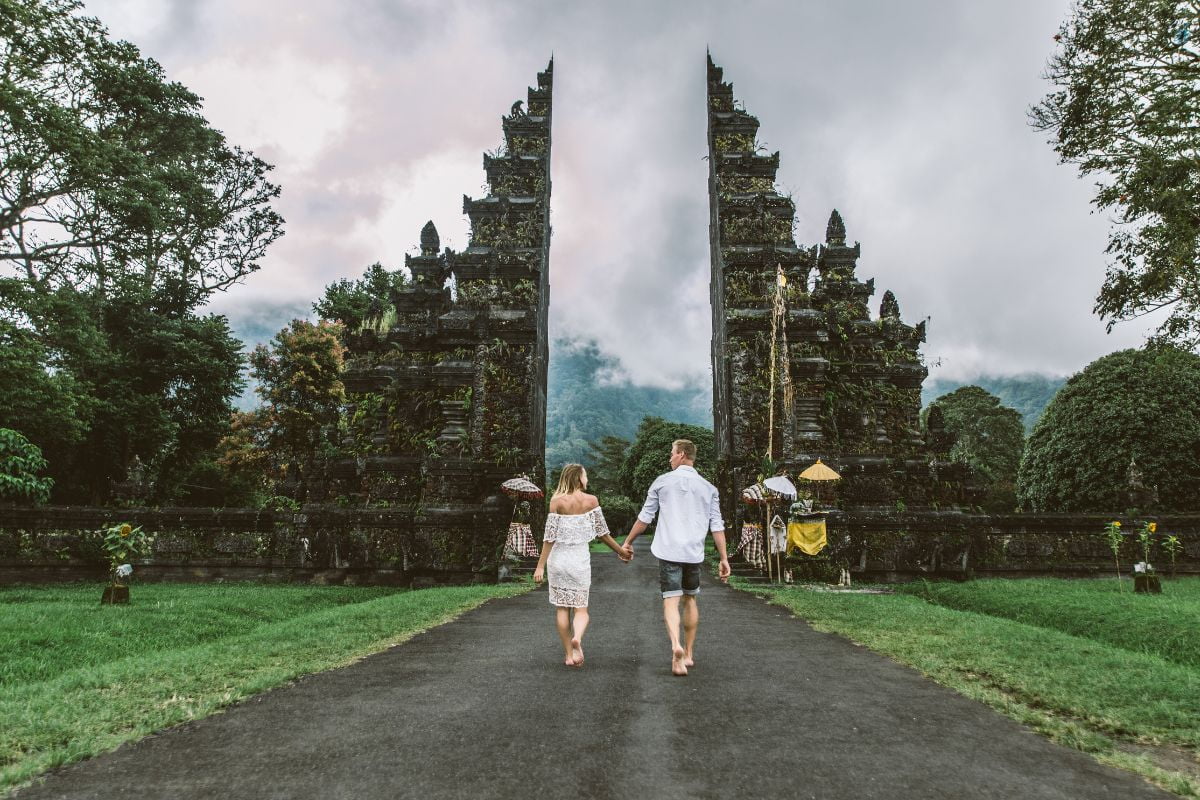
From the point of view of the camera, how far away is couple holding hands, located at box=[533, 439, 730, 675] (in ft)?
19.3

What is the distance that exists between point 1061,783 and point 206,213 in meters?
35.9

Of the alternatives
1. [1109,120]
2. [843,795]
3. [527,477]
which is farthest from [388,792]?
[527,477]

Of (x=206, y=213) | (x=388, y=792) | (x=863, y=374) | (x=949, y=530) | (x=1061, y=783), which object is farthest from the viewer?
(x=206, y=213)

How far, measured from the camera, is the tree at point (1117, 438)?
19.8m

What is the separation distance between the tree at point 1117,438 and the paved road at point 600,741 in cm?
1915

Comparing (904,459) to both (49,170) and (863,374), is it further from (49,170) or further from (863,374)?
(49,170)

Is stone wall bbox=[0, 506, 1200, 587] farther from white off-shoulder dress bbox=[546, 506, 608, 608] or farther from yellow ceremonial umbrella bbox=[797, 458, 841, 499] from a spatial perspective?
white off-shoulder dress bbox=[546, 506, 608, 608]

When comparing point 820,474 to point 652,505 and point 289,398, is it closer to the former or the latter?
point 652,505

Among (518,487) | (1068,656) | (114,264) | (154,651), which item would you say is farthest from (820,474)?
(114,264)

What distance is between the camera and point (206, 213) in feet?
99.8

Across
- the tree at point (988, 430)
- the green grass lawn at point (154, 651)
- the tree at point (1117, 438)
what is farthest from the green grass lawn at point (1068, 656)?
the tree at point (988, 430)

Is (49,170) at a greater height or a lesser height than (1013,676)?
greater

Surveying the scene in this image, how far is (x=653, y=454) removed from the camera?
56.3m

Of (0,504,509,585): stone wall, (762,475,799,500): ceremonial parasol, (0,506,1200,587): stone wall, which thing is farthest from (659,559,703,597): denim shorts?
(0,504,509,585): stone wall
